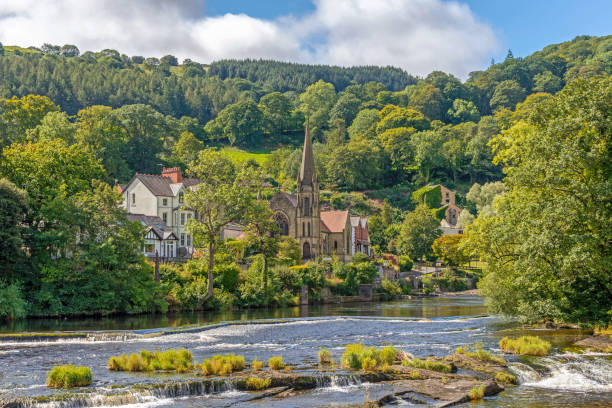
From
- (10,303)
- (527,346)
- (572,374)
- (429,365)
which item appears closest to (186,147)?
(10,303)

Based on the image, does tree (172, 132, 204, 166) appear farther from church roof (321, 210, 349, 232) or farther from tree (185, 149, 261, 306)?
tree (185, 149, 261, 306)

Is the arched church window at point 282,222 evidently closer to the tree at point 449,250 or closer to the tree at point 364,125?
the tree at point 449,250

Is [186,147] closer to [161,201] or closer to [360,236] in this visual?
[360,236]

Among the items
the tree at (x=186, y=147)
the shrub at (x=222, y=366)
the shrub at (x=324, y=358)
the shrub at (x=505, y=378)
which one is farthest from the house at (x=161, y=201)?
the shrub at (x=505, y=378)

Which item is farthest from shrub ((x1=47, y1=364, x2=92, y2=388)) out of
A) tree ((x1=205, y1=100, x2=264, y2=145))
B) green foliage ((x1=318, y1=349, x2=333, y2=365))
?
tree ((x1=205, y1=100, x2=264, y2=145))

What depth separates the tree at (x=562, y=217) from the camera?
1246 inches

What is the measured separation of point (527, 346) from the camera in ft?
98.7

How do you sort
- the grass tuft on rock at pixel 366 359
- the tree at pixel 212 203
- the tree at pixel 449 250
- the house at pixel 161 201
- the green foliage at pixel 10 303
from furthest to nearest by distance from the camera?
the tree at pixel 449 250 < the house at pixel 161 201 < the tree at pixel 212 203 < the green foliage at pixel 10 303 < the grass tuft on rock at pixel 366 359

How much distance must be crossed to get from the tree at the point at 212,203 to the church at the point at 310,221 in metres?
39.7

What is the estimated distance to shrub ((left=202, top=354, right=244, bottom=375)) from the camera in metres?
24.7

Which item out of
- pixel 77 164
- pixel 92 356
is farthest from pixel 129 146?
pixel 92 356

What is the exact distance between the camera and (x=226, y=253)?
220ft

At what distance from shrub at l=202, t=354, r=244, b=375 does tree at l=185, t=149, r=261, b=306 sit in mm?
34636

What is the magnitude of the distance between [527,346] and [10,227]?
3719cm
